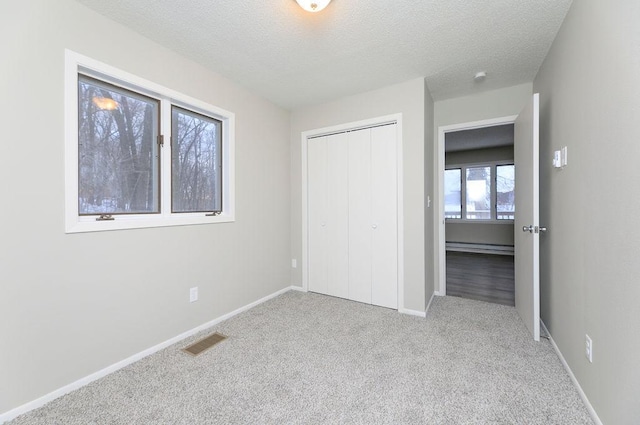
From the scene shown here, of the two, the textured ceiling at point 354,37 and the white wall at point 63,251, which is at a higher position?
the textured ceiling at point 354,37

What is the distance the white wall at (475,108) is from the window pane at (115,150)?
288 centimetres

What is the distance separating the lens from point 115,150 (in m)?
1.94

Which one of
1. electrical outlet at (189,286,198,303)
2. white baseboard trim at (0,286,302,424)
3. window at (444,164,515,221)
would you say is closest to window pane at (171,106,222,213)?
electrical outlet at (189,286,198,303)

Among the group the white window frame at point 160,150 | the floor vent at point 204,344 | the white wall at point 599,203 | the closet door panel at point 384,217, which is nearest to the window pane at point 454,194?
the closet door panel at point 384,217

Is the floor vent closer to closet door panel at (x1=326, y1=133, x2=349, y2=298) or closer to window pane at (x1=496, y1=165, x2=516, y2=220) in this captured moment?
closet door panel at (x1=326, y1=133, x2=349, y2=298)

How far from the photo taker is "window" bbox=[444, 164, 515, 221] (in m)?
6.34

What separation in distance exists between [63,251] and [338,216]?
8.03 feet

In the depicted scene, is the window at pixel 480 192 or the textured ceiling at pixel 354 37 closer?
the textured ceiling at pixel 354 37

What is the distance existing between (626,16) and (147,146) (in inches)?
114

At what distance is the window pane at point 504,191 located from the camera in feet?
20.7

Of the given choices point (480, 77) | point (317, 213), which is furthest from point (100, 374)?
point (480, 77)

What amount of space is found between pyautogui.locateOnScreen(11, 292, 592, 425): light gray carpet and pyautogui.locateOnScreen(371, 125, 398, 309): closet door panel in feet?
1.65

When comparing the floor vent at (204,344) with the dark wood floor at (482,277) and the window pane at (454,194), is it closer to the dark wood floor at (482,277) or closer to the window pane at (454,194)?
the dark wood floor at (482,277)

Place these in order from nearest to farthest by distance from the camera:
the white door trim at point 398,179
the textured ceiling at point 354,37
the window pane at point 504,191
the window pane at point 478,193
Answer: the textured ceiling at point 354,37 < the white door trim at point 398,179 < the window pane at point 504,191 < the window pane at point 478,193
